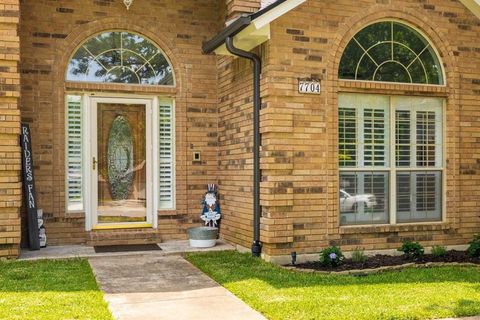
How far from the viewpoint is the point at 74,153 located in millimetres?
8688

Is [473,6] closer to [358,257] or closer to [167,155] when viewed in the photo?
[358,257]

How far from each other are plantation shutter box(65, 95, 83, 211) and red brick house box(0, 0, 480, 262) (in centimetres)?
2

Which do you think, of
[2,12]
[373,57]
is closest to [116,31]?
[2,12]

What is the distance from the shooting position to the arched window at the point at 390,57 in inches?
313

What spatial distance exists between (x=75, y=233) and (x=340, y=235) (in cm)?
406

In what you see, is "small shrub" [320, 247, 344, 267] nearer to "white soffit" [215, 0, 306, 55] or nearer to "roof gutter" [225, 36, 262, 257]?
"roof gutter" [225, 36, 262, 257]

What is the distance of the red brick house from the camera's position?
7.45m

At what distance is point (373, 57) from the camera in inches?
316

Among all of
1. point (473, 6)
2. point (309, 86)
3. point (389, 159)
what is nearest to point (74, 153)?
point (309, 86)

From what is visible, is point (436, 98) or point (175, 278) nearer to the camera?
point (175, 278)

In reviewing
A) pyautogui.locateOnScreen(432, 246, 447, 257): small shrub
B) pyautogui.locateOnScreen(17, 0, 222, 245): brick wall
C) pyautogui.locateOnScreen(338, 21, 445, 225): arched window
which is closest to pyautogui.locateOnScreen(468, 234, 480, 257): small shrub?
pyautogui.locateOnScreen(432, 246, 447, 257): small shrub

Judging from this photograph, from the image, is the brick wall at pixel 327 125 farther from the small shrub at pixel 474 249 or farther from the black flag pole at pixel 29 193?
the black flag pole at pixel 29 193

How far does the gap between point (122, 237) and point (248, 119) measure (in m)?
2.76

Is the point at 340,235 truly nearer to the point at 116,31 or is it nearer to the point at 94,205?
the point at 94,205
